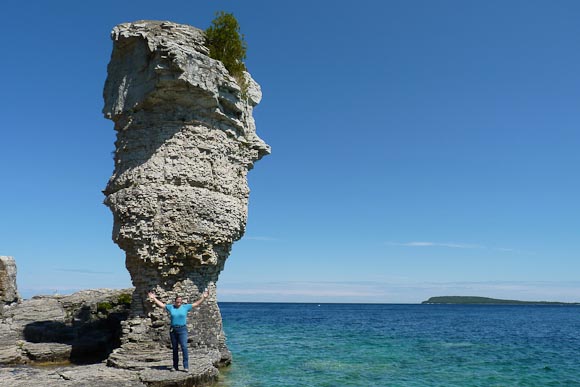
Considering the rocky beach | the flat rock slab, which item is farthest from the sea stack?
the flat rock slab

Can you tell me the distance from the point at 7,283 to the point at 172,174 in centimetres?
1295

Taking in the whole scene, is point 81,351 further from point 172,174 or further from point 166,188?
point 172,174

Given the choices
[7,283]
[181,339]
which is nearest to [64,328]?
[7,283]

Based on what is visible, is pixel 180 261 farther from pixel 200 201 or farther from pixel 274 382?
pixel 274 382

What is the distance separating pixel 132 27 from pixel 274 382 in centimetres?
1237

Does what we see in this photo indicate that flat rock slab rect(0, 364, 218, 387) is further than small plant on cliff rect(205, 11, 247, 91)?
No

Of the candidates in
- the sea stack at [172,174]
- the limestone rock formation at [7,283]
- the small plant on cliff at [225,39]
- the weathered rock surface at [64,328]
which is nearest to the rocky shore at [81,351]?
the weathered rock surface at [64,328]

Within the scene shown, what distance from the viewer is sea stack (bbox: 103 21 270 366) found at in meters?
14.7

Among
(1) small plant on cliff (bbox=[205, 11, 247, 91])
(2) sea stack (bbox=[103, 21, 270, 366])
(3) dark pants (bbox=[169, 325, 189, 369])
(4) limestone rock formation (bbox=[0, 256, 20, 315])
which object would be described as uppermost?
(1) small plant on cliff (bbox=[205, 11, 247, 91])

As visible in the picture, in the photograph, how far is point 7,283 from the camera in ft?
73.4

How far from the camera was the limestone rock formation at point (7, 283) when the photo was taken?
72.5 feet

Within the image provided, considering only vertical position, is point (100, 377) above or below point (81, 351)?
above

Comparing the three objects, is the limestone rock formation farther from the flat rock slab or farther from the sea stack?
the flat rock slab

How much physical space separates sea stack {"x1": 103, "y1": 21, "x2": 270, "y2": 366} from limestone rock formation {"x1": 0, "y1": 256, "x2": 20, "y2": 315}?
32.7 feet
